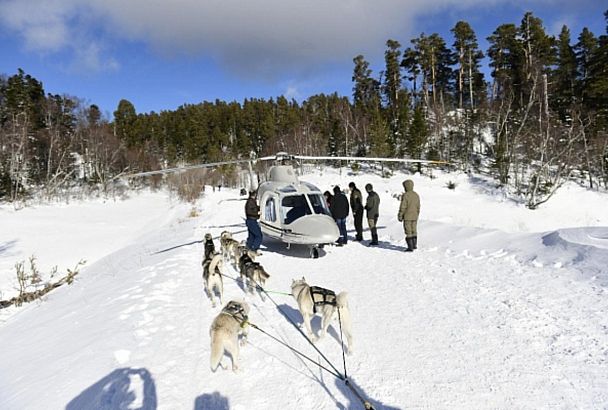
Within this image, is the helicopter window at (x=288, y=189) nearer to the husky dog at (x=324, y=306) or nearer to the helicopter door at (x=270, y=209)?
the helicopter door at (x=270, y=209)

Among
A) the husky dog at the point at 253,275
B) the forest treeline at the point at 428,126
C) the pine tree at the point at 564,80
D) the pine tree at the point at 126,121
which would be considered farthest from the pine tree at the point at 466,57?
the pine tree at the point at 126,121

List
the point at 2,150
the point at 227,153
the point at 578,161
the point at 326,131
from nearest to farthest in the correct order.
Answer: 1. the point at 578,161
2. the point at 2,150
3. the point at 326,131
4. the point at 227,153

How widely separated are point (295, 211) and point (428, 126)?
39.8 m

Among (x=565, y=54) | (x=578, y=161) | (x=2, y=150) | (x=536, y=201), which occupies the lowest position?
(x=536, y=201)

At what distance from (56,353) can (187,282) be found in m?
2.87

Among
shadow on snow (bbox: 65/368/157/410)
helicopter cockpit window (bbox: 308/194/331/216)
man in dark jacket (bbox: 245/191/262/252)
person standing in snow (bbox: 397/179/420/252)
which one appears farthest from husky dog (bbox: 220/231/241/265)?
shadow on snow (bbox: 65/368/157/410)

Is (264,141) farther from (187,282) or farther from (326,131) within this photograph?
(187,282)

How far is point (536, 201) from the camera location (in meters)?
28.6

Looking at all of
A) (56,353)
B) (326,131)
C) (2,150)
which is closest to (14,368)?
(56,353)

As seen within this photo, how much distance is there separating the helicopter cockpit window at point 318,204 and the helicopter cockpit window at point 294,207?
206mm

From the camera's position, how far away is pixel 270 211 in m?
10.5

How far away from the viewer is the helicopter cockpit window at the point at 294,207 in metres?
9.82

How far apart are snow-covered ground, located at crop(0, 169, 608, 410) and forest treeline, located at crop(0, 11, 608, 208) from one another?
25.3 metres

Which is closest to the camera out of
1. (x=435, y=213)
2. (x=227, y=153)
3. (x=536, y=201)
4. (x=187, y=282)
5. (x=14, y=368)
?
(x=14, y=368)
